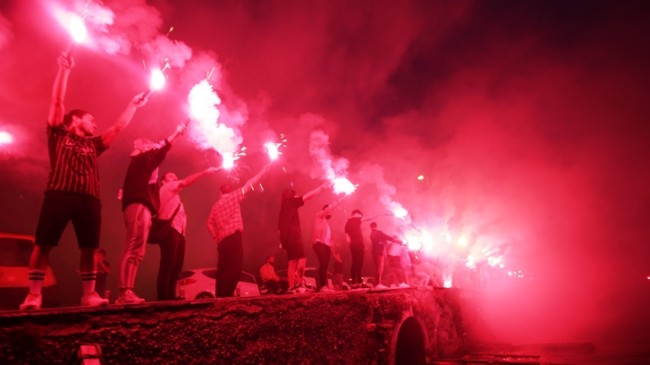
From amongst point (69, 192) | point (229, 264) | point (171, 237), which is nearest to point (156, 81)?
point (69, 192)

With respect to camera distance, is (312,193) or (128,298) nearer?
(128,298)

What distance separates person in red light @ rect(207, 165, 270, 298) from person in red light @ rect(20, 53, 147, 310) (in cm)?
195

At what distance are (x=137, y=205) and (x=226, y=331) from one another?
159cm

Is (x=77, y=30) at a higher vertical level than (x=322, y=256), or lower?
higher

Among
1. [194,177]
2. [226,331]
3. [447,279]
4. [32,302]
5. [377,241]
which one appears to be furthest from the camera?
[447,279]

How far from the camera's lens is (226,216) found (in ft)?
17.8

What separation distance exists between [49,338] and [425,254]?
16.9 metres

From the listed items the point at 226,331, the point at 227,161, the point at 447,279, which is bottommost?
the point at 226,331

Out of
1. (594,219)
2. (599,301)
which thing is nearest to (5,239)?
(599,301)

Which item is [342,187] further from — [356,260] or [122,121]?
[122,121]

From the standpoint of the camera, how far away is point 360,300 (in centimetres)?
641

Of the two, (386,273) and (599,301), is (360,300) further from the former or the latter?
(599,301)

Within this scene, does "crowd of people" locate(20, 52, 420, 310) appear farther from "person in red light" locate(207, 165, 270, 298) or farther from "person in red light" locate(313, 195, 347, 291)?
"person in red light" locate(313, 195, 347, 291)

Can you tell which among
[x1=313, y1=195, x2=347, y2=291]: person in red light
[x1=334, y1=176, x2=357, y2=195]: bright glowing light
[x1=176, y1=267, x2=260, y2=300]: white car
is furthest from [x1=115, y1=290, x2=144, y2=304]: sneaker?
[x1=176, y1=267, x2=260, y2=300]: white car
